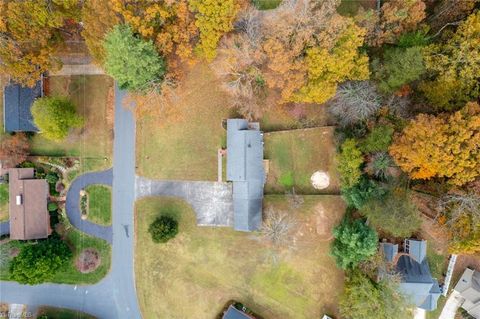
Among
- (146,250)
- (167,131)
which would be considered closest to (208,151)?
(167,131)

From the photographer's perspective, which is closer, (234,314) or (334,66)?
(334,66)

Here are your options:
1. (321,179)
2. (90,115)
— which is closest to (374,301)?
(321,179)

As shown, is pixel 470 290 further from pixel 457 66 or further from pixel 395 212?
pixel 457 66

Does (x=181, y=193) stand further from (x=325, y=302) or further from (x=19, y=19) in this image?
(x=19, y=19)

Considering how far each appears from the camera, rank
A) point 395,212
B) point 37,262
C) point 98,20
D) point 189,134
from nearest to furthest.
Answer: point 395,212
point 98,20
point 37,262
point 189,134

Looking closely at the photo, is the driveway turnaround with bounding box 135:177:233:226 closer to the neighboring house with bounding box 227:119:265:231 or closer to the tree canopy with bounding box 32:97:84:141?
the neighboring house with bounding box 227:119:265:231

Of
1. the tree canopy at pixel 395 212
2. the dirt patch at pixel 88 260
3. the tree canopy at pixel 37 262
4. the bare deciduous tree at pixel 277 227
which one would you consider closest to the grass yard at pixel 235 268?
the bare deciduous tree at pixel 277 227

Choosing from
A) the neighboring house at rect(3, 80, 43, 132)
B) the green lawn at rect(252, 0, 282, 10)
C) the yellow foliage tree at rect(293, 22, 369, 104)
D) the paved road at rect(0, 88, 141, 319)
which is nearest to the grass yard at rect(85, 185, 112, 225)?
the paved road at rect(0, 88, 141, 319)
